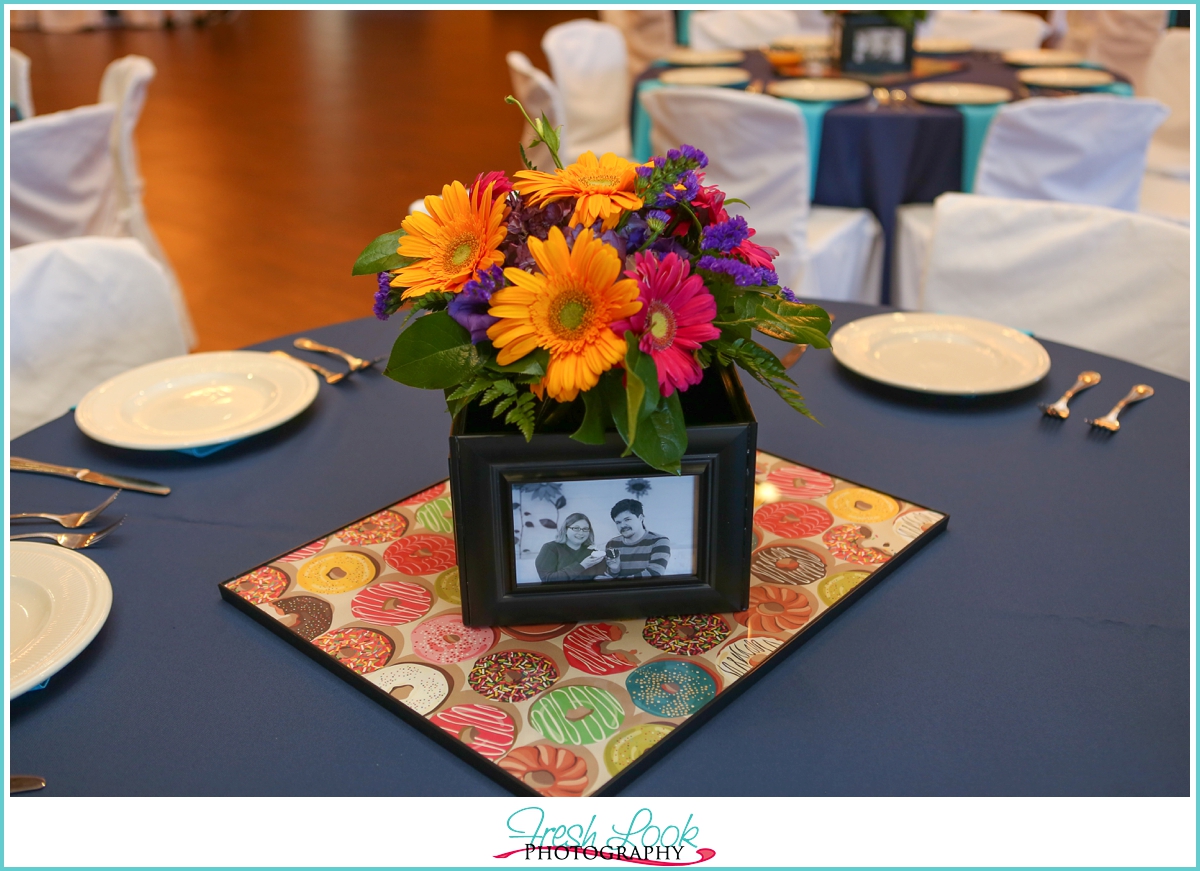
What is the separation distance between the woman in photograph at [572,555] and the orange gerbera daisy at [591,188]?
0.26m

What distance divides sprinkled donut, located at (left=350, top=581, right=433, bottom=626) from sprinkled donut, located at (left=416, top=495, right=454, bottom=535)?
98mm

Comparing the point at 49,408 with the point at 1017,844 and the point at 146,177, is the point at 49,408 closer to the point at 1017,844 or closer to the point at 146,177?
the point at 1017,844

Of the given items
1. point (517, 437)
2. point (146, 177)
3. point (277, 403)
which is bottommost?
point (146, 177)

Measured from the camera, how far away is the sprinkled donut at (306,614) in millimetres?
874

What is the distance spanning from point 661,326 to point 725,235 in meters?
0.10

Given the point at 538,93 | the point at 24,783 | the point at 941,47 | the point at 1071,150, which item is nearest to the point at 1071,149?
the point at 1071,150

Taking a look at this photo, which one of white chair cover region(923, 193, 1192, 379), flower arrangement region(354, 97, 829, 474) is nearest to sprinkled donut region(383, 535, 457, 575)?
flower arrangement region(354, 97, 829, 474)

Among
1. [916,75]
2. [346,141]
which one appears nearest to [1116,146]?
[916,75]

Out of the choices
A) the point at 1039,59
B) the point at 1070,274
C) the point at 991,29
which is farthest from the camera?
the point at 991,29

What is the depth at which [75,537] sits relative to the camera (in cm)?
100

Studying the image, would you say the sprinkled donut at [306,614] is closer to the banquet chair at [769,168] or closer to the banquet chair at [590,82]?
the banquet chair at [769,168]

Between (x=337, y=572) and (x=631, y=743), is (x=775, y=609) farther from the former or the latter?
(x=337, y=572)

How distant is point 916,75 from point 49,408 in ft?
9.44

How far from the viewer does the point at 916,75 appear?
3271mm
